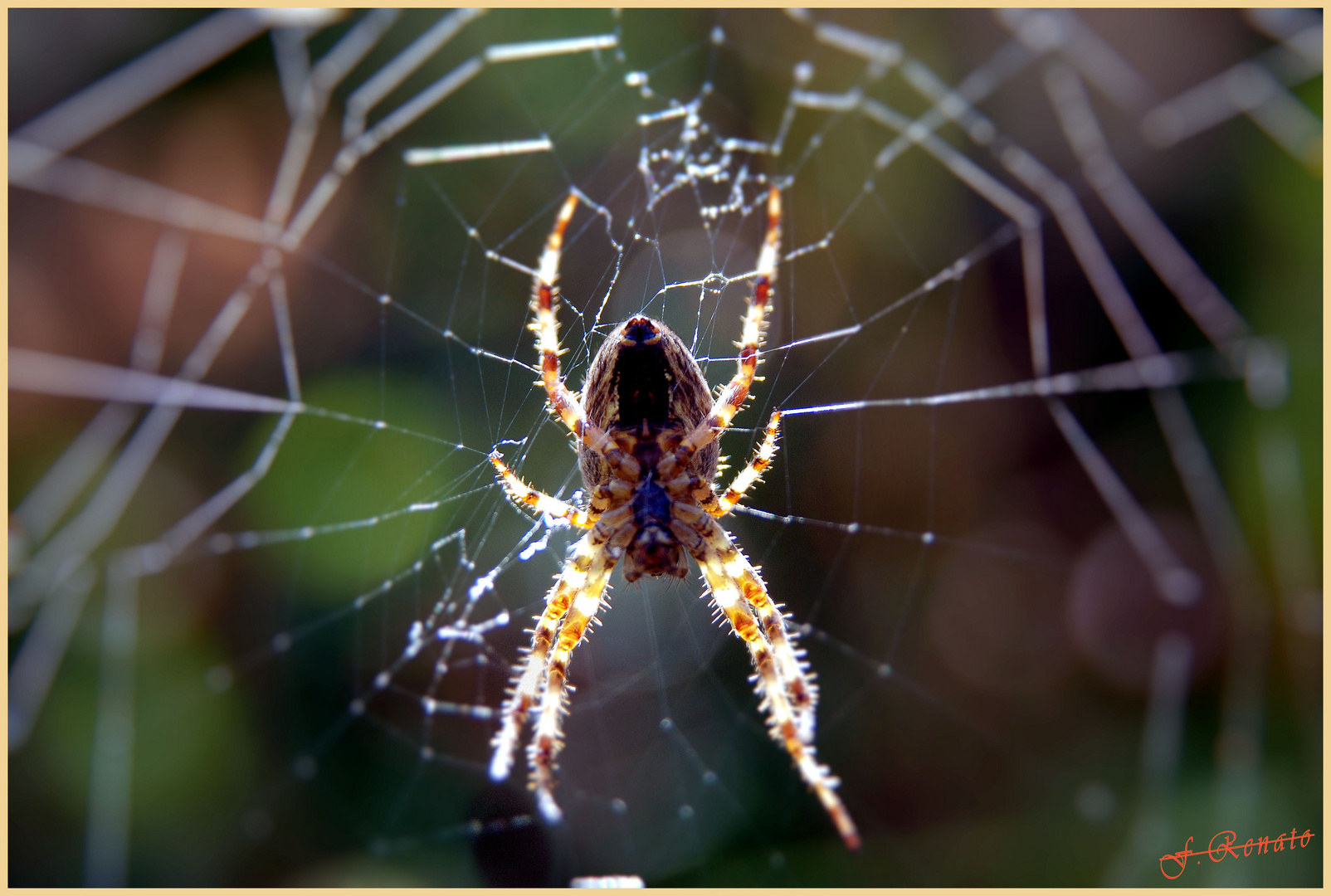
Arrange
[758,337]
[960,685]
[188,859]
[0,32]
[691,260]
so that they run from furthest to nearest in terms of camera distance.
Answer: [960,685]
[188,859]
[691,260]
[758,337]
[0,32]

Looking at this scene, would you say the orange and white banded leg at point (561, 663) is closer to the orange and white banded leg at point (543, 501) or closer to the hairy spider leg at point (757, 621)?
the orange and white banded leg at point (543, 501)

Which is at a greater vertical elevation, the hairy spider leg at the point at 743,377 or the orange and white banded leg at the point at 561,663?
the hairy spider leg at the point at 743,377

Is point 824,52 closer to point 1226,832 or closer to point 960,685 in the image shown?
point 960,685

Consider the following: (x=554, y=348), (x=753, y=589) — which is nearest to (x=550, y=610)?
(x=753, y=589)

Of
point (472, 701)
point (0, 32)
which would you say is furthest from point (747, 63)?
point (472, 701)
